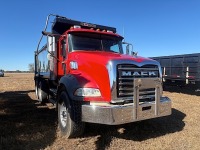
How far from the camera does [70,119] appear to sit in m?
5.37

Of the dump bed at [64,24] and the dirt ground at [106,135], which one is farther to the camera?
the dump bed at [64,24]

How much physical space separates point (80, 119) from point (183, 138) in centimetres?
243

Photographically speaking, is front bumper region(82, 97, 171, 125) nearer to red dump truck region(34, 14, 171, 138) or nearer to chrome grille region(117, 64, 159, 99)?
red dump truck region(34, 14, 171, 138)

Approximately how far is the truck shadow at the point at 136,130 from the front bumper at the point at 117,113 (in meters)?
0.67

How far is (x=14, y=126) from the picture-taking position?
6.59 m

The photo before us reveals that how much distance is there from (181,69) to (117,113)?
10205 millimetres

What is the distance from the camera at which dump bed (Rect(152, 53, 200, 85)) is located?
12891 millimetres

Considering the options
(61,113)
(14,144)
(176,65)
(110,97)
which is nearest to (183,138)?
(110,97)

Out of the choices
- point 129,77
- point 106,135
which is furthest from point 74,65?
point 106,135

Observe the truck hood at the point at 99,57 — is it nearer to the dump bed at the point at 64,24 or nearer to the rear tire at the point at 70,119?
the rear tire at the point at 70,119

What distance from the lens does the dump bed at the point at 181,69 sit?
12891 millimetres

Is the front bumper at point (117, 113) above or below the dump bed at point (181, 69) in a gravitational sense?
below

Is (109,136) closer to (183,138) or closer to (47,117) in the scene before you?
(183,138)

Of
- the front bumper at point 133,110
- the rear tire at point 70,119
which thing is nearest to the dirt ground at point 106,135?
the rear tire at point 70,119
